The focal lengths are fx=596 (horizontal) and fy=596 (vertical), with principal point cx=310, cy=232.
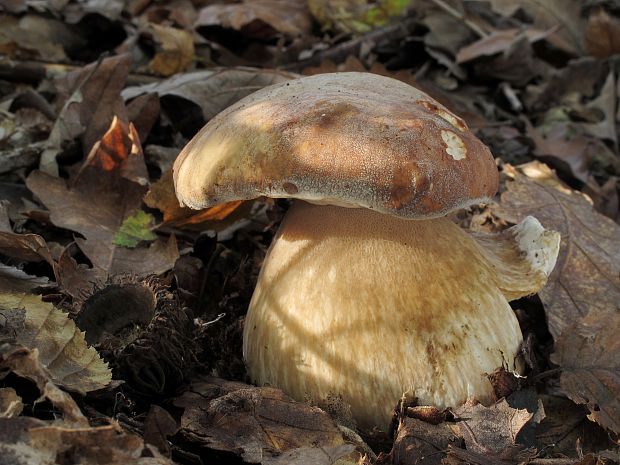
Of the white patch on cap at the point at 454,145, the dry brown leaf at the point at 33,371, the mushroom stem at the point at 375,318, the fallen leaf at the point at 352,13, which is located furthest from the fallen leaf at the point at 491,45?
the dry brown leaf at the point at 33,371

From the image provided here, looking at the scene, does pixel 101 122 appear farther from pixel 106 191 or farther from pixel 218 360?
pixel 218 360

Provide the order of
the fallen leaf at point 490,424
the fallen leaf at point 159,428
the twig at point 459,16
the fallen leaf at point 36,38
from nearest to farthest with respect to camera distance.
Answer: the fallen leaf at point 159,428
the fallen leaf at point 490,424
the fallen leaf at point 36,38
the twig at point 459,16

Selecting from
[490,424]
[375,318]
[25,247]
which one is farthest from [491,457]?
[25,247]

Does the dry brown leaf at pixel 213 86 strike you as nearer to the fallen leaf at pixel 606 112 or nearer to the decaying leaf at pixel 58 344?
the decaying leaf at pixel 58 344

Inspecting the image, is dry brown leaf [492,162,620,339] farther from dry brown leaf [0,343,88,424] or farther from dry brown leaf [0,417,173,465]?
dry brown leaf [0,343,88,424]

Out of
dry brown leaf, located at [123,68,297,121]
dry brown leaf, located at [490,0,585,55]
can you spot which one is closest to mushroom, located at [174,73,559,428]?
dry brown leaf, located at [123,68,297,121]

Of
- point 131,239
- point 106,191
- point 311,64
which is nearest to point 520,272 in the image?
point 131,239

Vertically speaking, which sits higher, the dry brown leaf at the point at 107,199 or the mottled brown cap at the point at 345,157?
the mottled brown cap at the point at 345,157
